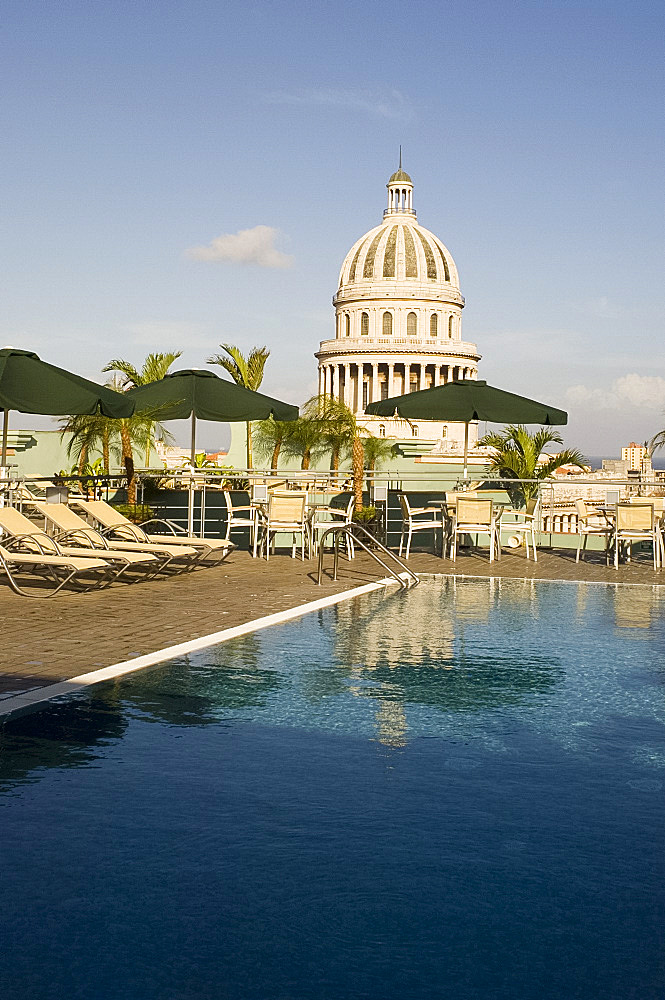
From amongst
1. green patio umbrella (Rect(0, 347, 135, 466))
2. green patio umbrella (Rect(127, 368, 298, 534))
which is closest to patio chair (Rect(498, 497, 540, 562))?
green patio umbrella (Rect(127, 368, 298, 534))

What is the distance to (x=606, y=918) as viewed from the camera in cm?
389

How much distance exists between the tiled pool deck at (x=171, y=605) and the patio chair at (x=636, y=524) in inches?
18.8

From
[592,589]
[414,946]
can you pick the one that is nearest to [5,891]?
Result: [414,946]

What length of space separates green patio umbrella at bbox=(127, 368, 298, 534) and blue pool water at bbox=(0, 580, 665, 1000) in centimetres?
830

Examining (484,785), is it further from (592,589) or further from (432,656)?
(592,589)

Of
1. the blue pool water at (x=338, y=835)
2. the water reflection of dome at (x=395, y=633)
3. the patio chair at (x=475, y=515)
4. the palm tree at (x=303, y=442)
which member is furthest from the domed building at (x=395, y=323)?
the blue pool water at (x=338, y=835)

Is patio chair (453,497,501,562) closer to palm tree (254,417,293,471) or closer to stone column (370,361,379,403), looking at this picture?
palm tree (254,417,293,471)

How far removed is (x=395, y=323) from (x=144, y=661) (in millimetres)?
114984

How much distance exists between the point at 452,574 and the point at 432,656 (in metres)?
5.93

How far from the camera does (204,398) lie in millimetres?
16062

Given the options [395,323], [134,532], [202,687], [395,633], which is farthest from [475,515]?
[395,323]

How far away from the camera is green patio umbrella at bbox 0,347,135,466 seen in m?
12.5

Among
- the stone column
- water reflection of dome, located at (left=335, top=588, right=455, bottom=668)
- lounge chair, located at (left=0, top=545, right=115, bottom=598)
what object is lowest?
water reflection of dome, located at (left=335, top=588, right=455, bottom=668)

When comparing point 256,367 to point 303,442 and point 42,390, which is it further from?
point 42,390
